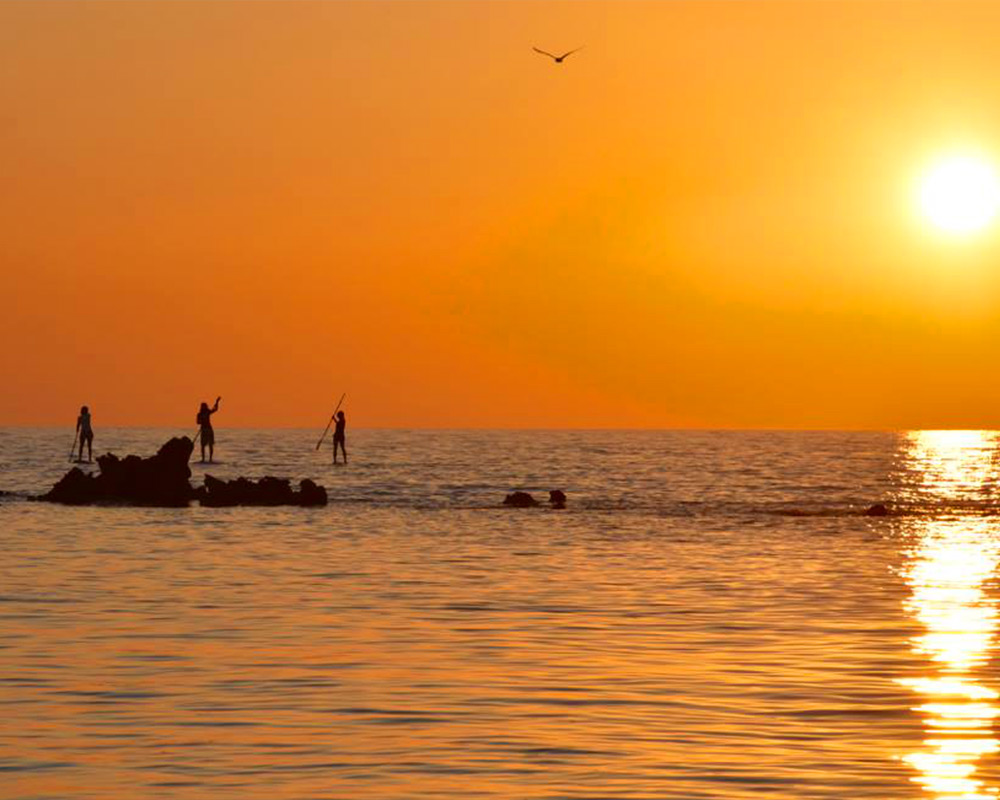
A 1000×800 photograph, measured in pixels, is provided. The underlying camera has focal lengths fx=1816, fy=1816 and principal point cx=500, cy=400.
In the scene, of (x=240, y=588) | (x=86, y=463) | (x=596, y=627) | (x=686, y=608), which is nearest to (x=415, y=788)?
(x=596, y=627)

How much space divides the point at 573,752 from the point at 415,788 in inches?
72.6

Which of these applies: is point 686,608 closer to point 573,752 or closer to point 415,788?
point 573,752

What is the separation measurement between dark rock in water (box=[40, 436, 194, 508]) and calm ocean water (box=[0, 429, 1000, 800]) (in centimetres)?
895

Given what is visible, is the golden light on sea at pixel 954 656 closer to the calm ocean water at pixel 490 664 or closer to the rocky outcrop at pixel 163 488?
the calm ocean water at pixel 490 664

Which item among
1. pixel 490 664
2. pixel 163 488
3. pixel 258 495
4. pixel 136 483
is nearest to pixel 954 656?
pixel 490 664

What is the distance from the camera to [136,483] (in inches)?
2121

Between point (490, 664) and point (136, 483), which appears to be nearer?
point (490, 664)

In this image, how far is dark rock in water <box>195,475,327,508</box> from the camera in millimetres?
52812

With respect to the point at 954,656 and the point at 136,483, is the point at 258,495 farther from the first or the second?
the point at 954,656

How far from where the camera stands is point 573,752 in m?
14.9

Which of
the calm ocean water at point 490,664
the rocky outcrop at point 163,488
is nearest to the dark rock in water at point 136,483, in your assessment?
the rocky outcrop at point 163,488

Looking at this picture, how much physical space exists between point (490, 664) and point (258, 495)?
34382 millimetres

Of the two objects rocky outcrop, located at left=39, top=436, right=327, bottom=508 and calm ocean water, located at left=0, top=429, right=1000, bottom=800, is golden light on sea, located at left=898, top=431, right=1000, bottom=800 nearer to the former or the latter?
calm ocean water, located at left=0, top=429, right=1000, bottom=800

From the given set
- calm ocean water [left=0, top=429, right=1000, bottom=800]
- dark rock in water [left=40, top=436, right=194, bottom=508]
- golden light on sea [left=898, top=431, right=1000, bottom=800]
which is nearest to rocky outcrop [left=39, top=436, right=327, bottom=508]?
dark rock in water [left=40, top=436, right=194, bottom=508]
